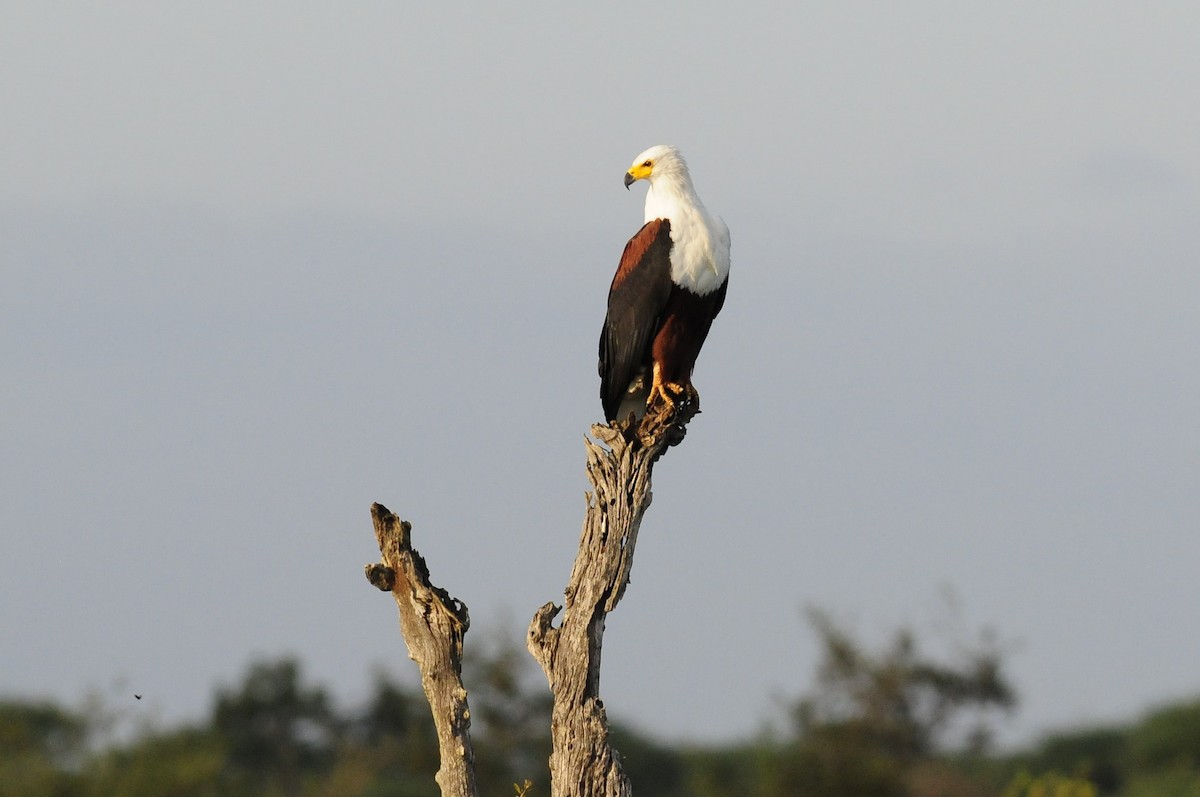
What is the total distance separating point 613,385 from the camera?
27.7 feet

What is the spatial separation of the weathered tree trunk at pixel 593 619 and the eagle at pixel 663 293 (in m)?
1.00

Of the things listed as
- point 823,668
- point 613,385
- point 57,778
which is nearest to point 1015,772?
point 823,668

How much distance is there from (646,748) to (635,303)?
22.6 metres

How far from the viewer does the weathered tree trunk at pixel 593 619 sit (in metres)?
6.82

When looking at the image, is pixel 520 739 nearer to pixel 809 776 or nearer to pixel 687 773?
pixel 809 776

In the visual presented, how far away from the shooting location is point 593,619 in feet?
22.8

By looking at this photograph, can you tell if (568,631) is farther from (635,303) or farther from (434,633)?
(635,303)

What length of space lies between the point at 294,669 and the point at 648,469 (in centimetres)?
2376

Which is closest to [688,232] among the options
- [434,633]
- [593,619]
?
[593,619]

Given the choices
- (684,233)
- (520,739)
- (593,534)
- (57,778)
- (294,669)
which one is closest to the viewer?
(593,534)

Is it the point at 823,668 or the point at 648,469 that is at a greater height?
the point at 823,668

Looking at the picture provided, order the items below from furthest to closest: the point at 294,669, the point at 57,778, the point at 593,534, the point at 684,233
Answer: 1. the point at 294,669
2. the point at 57,778
3. the point at 684,233
4. the point at 593,534

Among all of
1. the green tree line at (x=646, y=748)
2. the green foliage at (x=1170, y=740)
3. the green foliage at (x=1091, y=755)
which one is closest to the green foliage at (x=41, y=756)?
the green tree line at (x=646, y=748)

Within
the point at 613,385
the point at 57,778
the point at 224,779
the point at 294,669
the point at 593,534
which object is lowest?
the point at 593,534
